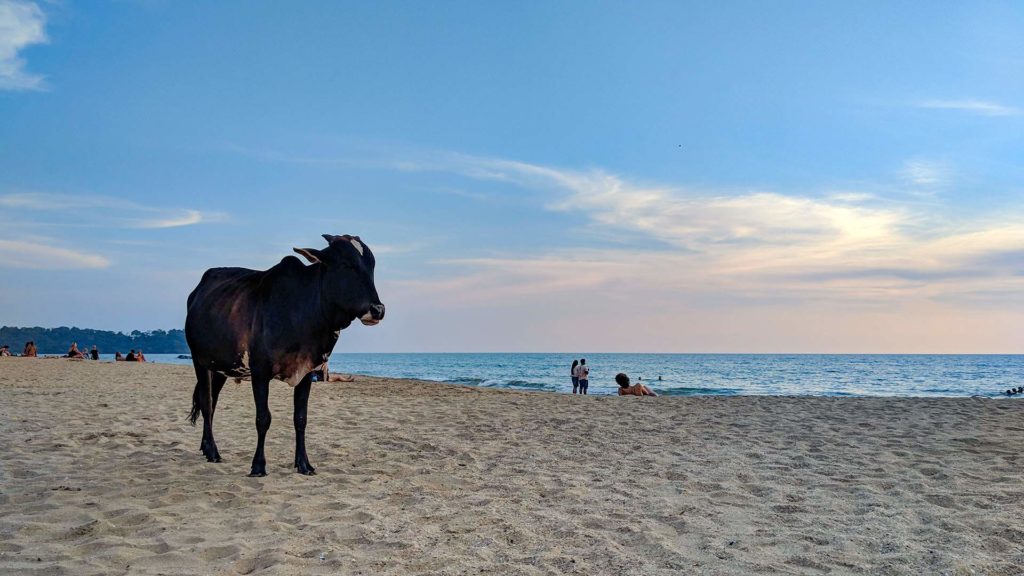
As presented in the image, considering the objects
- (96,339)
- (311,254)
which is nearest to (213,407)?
(311,254)

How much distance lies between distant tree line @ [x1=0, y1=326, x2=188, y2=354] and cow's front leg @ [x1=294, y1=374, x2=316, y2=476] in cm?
13448

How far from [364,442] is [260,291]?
302 centimetres

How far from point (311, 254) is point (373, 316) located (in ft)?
3.19

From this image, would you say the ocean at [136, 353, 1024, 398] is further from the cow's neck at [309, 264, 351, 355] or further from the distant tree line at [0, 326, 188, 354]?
the distant tree line at [0, 326, 188, 354]

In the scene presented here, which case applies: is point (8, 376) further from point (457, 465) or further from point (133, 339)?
point (133, 339)

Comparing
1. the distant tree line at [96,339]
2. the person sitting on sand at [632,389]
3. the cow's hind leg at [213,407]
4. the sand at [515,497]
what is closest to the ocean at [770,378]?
the person sitting on sand at [632,389]

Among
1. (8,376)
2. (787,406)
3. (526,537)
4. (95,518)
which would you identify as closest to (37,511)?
(95,518)

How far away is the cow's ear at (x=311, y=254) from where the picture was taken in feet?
22.8

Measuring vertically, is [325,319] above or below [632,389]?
above

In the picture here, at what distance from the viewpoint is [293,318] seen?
7.00 metres

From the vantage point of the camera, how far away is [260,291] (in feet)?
23.7

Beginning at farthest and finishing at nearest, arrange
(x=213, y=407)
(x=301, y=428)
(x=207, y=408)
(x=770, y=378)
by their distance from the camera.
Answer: (x=770, y=378), (x=213, y=407), (x=207, y=408), (x=301, y=428)

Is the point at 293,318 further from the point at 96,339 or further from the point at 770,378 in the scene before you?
the point at 96,339

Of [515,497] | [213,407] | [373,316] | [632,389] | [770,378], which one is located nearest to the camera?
[515,497]
